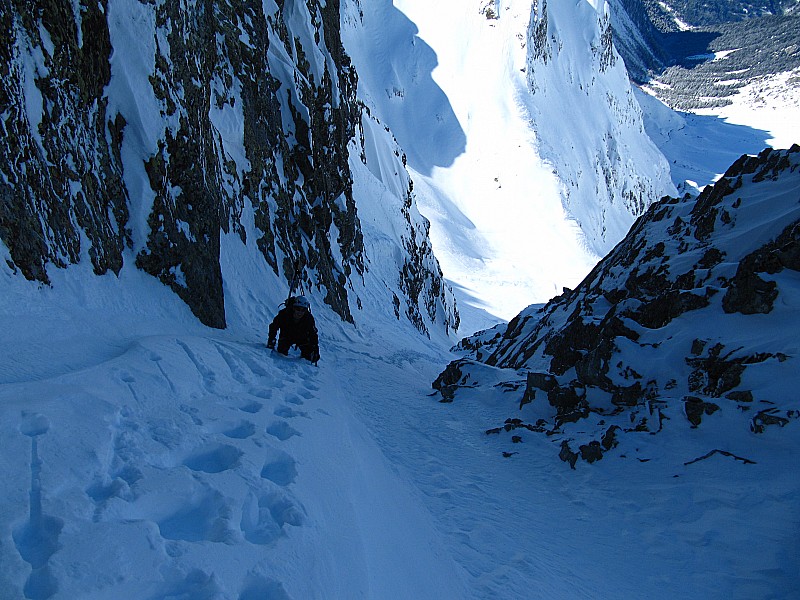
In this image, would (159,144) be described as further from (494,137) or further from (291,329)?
(494,137)

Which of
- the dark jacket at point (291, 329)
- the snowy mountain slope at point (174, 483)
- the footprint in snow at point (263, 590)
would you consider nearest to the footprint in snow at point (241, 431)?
the snowy mountain slope at point (174, 483)

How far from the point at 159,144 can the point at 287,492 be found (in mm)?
6236

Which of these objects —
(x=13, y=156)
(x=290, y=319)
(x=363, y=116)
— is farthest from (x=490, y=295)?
(x=13, y=156)

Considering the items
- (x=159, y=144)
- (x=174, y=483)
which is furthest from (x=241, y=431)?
(x=159, y=144)

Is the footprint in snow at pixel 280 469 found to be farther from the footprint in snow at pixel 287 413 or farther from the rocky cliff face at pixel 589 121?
the rocky cliff face at pixel 589 121

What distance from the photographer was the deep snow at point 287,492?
254 cm

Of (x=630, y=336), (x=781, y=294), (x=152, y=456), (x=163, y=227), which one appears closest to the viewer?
(x=152, y=456)

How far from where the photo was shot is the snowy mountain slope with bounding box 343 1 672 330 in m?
46.9

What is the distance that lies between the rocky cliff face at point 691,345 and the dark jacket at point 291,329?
229 cm

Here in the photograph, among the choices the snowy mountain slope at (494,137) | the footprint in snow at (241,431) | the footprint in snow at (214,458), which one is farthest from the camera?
the snowy mountain slope at (494,137)

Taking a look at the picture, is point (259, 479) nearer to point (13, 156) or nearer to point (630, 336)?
point (13, 156)

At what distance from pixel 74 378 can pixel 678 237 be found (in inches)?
409

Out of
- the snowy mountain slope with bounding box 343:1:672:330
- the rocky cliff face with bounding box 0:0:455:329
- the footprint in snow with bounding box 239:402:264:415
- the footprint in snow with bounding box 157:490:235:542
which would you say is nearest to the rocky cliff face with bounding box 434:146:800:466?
the footprint in snow with bounding box 239:402:264:415

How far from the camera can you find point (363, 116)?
28500mm
